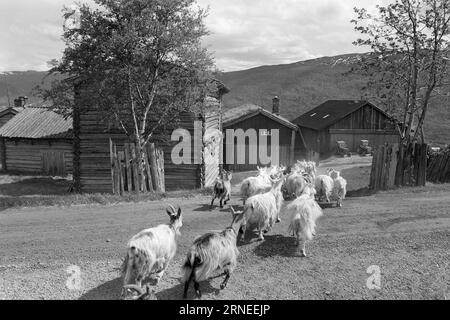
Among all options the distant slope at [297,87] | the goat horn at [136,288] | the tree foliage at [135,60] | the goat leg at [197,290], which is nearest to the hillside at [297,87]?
the distant slope at [297,87]

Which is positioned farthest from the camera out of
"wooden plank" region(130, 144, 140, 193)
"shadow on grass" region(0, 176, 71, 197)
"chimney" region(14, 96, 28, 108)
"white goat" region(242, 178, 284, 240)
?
"chimney" region(14, 96, 28, 108)

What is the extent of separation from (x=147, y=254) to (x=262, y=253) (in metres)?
3.08

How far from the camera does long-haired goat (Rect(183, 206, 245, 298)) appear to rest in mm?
6641

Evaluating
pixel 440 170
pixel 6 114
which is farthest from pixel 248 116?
pixel 6 114

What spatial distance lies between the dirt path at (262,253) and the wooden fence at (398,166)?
3493 mm

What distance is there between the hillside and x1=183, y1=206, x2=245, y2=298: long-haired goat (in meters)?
60.9

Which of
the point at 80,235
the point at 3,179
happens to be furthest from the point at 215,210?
the point at 3,179

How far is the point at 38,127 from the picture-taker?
31.8 meters

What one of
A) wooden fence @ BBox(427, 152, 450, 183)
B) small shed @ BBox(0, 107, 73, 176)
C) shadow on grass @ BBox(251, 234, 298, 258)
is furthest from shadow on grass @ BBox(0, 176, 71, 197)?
wooden fence @ BBox(427, 152, 450, 183)

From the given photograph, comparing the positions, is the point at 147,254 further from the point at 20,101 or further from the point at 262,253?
the point at 20,101

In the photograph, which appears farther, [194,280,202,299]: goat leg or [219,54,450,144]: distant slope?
[219,54,450,144]: distant slope

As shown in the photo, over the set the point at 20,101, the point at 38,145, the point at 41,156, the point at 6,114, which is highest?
the point at 20,101

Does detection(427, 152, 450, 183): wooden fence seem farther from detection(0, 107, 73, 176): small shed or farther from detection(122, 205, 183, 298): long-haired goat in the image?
detection(0, 107, 73, 176): small shed
